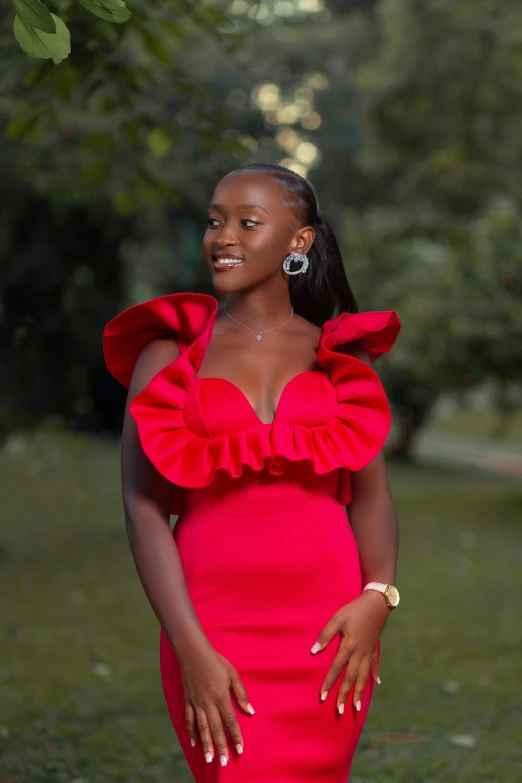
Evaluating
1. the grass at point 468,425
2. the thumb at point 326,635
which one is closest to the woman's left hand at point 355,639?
the thumb at point 326,635

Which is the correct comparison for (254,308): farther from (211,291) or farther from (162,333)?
(211,291)

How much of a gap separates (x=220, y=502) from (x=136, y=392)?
1.19ft

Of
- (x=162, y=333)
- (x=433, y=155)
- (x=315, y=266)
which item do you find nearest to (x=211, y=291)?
(x=433, y=155)

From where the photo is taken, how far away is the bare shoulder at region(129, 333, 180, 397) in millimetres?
2887

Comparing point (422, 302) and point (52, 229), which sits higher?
point (422, 302)

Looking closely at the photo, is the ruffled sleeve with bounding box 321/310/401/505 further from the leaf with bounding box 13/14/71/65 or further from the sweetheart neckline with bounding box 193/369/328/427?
the leaf with bounding box 13/14/71/65

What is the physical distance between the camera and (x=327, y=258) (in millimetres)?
3223

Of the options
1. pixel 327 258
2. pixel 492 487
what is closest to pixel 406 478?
pixel 492 487

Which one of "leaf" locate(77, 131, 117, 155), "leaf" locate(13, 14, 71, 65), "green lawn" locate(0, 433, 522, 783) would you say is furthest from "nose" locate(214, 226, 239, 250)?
"green lawn" locate(0, 433, 522, 783)

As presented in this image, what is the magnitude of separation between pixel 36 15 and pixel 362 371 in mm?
1205

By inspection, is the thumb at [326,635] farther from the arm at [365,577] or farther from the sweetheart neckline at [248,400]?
the sweetheart neckline at [248,400]

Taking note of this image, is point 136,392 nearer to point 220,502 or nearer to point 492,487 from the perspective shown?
point 220,502

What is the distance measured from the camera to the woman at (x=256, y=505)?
2719mm

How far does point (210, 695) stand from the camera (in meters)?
2.63
